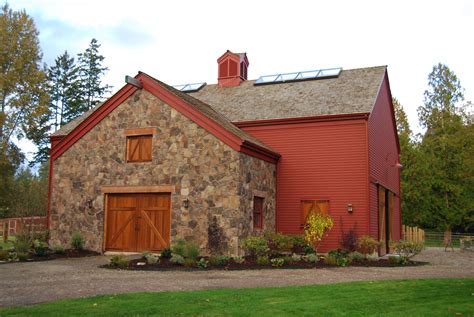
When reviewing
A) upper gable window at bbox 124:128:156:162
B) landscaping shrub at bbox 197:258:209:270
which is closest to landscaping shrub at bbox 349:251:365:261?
landscaping shrub at bbox 197:258:209:270

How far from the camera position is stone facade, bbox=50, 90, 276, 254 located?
1723 cm

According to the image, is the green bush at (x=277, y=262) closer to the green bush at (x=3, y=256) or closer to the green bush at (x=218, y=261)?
the green bush at (x=218, y=261)

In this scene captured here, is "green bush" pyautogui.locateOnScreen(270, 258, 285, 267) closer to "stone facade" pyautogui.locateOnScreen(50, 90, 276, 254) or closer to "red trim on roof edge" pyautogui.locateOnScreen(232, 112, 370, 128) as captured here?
"stone facade" pyautogui.locateOnScreen(50, 90, 276, 254)

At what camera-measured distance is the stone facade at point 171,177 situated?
1723cm

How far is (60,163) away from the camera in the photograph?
20578 millimetres

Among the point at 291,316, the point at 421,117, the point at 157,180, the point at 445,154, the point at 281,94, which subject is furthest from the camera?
the point at 421,117

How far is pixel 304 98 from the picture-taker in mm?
22219

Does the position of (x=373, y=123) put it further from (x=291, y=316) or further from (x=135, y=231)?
(x=291, y=316)

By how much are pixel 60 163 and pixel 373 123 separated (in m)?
13.3

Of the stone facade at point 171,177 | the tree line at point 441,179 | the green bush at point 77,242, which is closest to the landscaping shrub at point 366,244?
the stone facade at point 171,177

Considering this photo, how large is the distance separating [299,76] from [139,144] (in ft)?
32.2

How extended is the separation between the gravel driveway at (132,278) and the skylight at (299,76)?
38.9 ft

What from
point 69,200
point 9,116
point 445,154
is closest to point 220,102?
point 69,200

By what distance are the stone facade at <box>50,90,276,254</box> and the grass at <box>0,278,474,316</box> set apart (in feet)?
23.2
